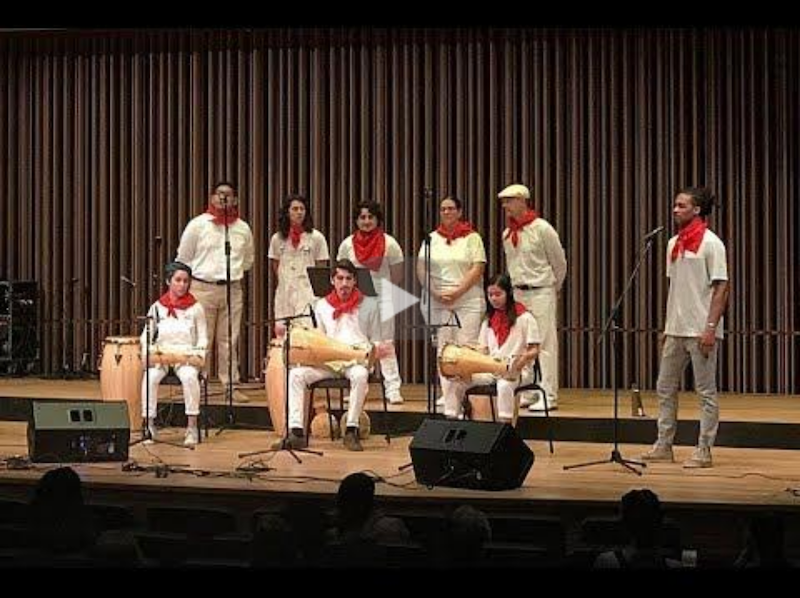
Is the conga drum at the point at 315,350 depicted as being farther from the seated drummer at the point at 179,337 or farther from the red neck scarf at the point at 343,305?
the seated drummer at the point at 179,337

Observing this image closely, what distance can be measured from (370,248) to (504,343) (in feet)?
5.20

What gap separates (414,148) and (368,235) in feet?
6.76

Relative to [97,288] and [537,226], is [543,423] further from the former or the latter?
[97,288]

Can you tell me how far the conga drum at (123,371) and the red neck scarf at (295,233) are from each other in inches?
61.5

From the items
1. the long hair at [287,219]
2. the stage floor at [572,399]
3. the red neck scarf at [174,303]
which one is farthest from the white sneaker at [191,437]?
the long hair at [287,219]

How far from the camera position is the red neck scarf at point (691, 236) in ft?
25.8

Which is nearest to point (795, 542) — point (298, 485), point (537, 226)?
point (298, 485)

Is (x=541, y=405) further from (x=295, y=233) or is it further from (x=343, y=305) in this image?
(x=295, y=233)

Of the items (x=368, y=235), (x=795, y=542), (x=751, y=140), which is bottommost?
(x=795, y=542)

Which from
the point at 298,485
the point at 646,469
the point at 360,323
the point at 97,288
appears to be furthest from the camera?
the point at 97,288

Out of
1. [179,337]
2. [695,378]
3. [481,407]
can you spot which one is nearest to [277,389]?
[179,337]

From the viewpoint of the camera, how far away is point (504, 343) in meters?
8.72

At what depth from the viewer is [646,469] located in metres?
8.05

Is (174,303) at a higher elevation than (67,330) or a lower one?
higher
